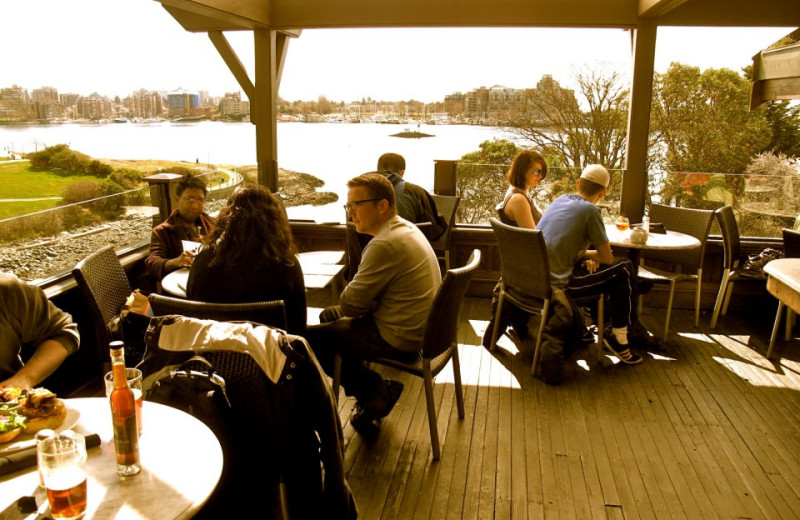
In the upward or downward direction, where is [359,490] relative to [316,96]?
downward

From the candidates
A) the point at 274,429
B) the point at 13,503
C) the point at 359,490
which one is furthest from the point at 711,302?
the point at 13,503

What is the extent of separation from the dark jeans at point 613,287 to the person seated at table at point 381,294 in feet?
4.64

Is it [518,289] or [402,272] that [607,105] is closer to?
[518,289]

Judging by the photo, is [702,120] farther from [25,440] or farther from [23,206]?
[23,206]

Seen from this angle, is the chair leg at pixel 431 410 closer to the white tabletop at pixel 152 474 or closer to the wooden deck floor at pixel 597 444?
the wooden deck floor at pixel 597 444

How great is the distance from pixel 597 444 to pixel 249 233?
6.54 feet

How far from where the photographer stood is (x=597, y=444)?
10.3 ft

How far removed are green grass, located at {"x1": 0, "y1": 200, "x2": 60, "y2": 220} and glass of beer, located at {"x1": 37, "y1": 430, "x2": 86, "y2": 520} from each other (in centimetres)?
1403

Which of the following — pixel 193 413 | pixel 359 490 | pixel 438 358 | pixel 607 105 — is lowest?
pixel 359 490

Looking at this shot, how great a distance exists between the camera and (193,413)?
1.83 meters

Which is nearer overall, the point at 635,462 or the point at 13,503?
the point at 13,503

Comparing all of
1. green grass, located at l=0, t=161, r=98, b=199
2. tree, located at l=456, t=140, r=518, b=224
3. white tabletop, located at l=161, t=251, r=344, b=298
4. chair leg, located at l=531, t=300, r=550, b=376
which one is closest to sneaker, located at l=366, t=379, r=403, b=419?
white tabletop, located at l=161, t=251, r=344, b=298

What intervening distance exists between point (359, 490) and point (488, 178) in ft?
12.5

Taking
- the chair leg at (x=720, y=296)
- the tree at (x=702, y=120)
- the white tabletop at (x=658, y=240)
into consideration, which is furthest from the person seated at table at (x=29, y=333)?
the tree at (x=702, y=120)
